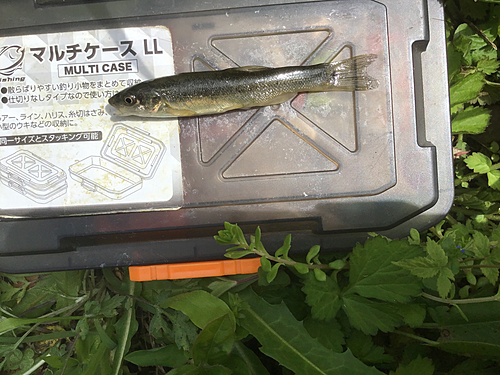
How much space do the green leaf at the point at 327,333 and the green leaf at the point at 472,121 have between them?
1225 mm

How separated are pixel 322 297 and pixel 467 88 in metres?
1.33

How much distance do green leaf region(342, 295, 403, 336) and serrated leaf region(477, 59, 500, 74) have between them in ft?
4.69

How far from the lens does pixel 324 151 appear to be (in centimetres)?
158

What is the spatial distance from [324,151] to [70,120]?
3.90ft

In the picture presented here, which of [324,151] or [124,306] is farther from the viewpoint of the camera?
[124,306]

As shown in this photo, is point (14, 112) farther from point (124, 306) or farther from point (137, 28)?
point (124, 306)

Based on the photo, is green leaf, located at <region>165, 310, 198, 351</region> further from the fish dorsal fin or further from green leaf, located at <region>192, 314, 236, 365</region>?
the fish dorsal fin

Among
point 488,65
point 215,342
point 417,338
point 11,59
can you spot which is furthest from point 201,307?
point 488,65

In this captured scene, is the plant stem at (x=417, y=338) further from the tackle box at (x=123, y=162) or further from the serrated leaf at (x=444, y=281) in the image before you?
the tackle box at (x=123, y=162)

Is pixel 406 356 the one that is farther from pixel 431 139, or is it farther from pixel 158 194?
pixel 158 194

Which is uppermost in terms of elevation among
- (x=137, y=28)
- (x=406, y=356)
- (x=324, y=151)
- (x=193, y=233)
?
(x=137, y=28)

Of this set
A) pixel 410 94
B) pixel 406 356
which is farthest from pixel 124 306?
pixel 410 94

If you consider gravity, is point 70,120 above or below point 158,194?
above

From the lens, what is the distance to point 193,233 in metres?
1.62
